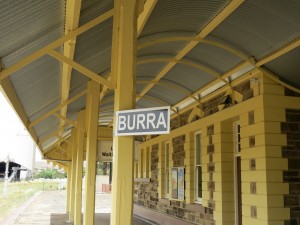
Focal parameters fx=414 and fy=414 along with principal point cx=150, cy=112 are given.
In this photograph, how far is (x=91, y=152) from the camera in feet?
26.8

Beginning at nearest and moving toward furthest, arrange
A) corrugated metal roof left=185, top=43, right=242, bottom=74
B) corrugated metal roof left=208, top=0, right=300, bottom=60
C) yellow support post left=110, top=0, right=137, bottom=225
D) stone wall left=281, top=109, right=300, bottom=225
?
yellow support post left=110, top=0, right=137, bottom=225 → corrugated metal roof left=208, top=0, right=300, bottom=60 → stone wall left=281, top=109, right=300, bottom=225 → corrugated metal roof left=185, top=43, right=242, bottom=74

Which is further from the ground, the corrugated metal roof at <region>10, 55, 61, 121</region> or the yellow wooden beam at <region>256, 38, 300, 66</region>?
the yellow wooden beam at <region>256, 38, 300, 66</region>

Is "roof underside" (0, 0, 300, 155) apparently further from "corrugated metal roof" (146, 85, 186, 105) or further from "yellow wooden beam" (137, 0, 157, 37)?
"corrugated metal roof" (146, 85, 186, 105)

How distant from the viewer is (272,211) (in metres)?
6.80

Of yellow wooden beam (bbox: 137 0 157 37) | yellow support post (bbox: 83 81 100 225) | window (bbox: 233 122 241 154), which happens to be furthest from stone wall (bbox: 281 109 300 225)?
yellow support post (bbox: 83 81 100 225)

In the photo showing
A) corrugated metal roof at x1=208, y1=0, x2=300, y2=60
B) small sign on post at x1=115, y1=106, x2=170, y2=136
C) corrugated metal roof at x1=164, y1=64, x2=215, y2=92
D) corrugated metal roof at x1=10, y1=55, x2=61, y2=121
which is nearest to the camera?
small sign on post at x1=115, y1=106, x2=170, y2=136

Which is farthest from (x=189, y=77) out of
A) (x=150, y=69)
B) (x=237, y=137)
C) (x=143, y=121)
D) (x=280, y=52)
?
(x=143, y=121)

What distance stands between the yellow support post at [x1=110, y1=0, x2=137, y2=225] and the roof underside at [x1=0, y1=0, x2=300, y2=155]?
2.81ft

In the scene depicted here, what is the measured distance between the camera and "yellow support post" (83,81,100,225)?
7926mm

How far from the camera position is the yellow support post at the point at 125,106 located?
13.5ft

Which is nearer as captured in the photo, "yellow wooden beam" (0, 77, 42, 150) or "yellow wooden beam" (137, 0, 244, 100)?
"yellow wooden beam" (137, 0, 244, 100)

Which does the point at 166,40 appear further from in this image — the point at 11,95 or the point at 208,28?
the point at 11,95

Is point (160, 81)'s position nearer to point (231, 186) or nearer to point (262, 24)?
point (231, 186)

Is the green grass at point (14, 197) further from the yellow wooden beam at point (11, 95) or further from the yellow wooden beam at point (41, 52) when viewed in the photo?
the yellow wooden beam at point (41, 52)
